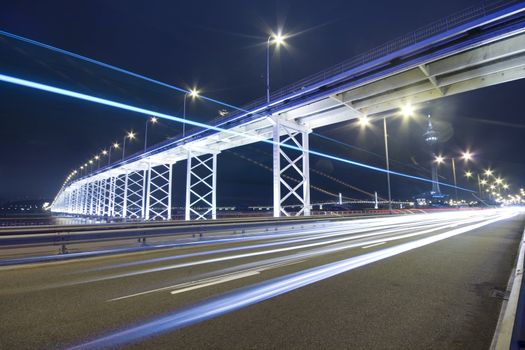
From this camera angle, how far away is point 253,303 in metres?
3.87

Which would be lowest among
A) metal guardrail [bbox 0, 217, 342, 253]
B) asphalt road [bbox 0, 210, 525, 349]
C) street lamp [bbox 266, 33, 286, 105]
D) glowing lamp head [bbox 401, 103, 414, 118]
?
asphalt road [bbox 0, 210, 525, 349]

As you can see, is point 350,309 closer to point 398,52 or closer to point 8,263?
point 8,263

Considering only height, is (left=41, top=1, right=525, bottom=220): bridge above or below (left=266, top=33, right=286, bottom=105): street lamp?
below

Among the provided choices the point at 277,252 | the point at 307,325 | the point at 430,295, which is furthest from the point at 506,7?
the point at 307,325

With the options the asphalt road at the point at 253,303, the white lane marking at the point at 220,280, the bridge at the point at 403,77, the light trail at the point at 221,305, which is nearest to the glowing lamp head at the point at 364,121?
the bridge at the point at 403,77

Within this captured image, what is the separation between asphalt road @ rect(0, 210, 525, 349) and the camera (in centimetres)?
280

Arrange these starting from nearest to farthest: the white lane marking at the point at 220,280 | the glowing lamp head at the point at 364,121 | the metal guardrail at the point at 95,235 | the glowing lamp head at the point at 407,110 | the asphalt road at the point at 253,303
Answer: the asphalt road at the point at 253,303 < the white lane marking at the point at 220,280 < the metal guardrail at the point at 95,235 < the glowing lamp head at the point at 407,110 < the glowing lamp head at the point at 364,121

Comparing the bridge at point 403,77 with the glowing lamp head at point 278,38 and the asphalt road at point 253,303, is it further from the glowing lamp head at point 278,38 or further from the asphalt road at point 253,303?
the asphalt road at point 253,303

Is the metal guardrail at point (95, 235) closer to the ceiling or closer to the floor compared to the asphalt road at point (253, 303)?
closer to the ceiling

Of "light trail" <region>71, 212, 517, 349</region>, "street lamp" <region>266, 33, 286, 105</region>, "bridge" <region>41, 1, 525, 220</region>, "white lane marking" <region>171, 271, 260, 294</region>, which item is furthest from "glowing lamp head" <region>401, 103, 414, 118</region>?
"white lane marking" <region>171, 271, 260, 294</region>

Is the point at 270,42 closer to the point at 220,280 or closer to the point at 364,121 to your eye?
the point at 364,121

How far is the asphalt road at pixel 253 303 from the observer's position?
2805mm

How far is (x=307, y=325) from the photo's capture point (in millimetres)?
3121

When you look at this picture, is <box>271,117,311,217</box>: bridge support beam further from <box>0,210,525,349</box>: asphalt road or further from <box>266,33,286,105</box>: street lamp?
<box>0,210,525,349</box>: asphalt road
